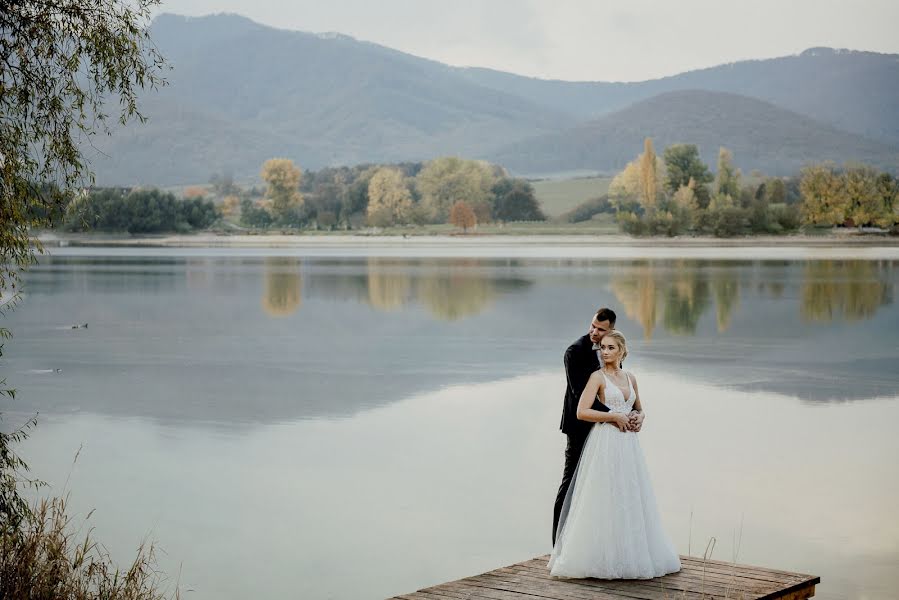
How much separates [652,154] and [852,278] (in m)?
70.5

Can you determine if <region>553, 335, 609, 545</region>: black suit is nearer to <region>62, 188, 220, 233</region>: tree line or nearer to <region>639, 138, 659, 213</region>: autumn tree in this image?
<region>62, 188, 220, 233</region>: tree line

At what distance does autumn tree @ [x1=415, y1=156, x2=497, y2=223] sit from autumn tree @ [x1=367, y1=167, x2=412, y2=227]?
486 centimetres

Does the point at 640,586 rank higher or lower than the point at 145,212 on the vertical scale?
lower

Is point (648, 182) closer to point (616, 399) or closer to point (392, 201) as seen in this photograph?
point (392, 201)

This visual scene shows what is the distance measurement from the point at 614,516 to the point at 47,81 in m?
4.96

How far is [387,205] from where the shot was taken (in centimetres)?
13338

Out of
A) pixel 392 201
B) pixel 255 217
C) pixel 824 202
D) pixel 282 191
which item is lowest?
pixel 255 217

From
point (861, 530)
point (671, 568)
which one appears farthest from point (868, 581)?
point (671, 568)

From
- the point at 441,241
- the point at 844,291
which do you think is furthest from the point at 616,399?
the point at 441,241

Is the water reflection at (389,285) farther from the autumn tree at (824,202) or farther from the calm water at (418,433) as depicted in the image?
the autumn tree at (824,202)

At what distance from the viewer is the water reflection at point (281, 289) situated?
3197 cm

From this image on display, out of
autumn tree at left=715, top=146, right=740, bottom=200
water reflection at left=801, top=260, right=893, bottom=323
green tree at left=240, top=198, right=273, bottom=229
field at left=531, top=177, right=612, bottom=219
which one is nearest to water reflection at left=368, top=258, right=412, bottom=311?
water reflection at left=801, top=260, right=893, bottom=323

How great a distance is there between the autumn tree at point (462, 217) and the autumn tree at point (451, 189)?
8.84 meters

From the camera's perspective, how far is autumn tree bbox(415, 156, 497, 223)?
138250 mm
